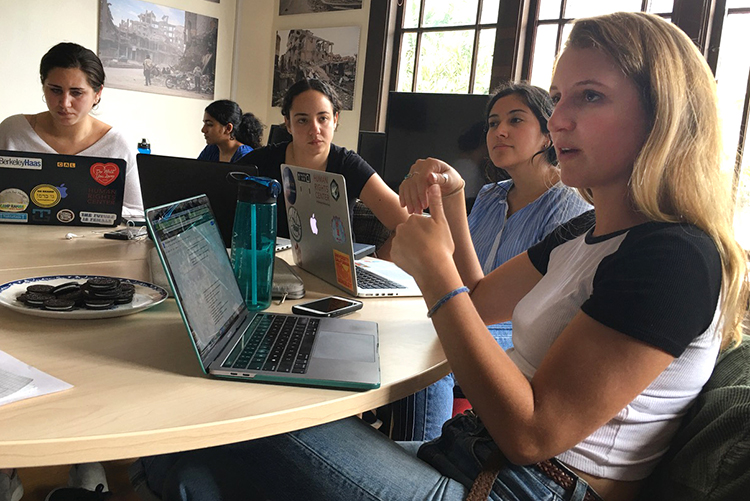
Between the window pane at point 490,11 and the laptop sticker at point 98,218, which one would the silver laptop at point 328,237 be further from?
the window pane at point 490,11

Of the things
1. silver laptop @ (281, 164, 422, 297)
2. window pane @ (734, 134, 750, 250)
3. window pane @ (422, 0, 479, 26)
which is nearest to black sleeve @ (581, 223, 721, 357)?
window pane @ (734, 134, 750, 250)

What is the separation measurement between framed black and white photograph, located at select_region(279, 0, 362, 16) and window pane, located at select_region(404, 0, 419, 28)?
1.28ft

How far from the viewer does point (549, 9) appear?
164 inches

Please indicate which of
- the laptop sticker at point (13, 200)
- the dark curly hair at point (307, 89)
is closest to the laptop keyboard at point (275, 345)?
the laptop sticker at point (13, 200)

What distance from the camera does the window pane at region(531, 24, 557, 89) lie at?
4.18m

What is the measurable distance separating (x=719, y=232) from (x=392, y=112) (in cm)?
259

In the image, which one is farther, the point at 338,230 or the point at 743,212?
the point at 338,230

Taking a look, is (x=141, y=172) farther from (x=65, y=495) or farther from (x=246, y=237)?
(x=65, y=495)

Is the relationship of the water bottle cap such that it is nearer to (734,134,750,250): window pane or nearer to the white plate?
the white plate

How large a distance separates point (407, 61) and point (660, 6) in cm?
190

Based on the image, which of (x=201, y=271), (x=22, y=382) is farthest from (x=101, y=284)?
(x=22, y=382)

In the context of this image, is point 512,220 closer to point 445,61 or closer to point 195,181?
point 195,181

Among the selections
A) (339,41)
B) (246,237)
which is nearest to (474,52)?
(339,41)

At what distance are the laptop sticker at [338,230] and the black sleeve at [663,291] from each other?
65 centimetres
